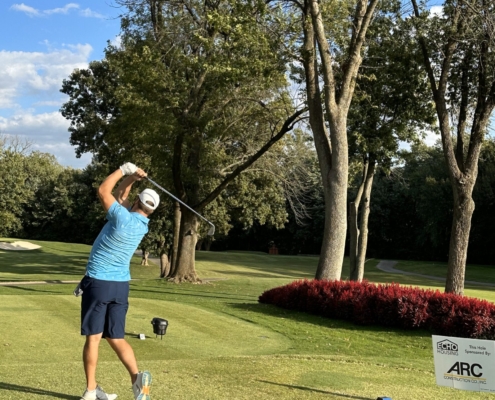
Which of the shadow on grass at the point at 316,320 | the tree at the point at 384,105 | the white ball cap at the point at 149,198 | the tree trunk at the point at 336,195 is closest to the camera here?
the white ball cap at the point at 149,198

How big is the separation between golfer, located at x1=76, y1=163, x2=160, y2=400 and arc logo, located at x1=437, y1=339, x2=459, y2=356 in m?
2.86

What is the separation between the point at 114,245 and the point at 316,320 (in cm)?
1032

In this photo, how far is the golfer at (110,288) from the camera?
5.39 m

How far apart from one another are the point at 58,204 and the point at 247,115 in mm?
44921

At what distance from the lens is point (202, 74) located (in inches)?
938

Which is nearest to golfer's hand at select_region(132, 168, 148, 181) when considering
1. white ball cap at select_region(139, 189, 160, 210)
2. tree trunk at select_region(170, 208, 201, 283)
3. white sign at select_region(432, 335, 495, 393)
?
white ball cap at select_region(139, 189, 160, 210)

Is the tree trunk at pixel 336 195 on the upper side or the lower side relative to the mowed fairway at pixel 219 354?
upper

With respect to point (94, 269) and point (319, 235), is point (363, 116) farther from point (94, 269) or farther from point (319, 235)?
point (319, 235)

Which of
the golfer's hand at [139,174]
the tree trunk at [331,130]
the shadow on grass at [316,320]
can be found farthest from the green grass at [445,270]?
A: the golfer's hand at [139,174]

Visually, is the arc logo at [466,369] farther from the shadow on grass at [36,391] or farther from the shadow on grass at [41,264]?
the shadow on grass at [41,264]

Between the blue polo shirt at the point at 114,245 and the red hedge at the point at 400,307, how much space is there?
9743 mm

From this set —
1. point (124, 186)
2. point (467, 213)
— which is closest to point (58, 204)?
point (467, 213)

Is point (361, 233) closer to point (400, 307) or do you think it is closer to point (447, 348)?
point (400, 307)

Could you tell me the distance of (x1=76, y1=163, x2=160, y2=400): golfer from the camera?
17.7ft
